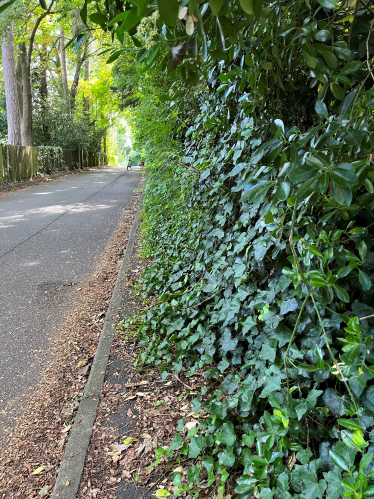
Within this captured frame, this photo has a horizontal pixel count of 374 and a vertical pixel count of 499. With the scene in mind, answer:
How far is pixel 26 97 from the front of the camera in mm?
18125

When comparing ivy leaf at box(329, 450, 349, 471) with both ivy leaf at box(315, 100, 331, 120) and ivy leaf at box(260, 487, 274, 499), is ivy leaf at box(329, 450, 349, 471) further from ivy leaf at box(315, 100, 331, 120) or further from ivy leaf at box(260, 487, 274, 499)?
ivy leaf at box(315, 100, 331, 120)

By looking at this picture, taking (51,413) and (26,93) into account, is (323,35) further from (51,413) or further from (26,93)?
(26,93)

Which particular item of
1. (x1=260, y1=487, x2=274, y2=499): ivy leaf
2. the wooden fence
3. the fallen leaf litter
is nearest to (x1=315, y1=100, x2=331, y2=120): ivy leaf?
(x1=260, y1=487, x2=274, y2=499): ivy leaf

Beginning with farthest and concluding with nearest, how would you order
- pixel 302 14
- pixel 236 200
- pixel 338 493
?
pixel 236 200, pixel 302 14, pixel 338 493

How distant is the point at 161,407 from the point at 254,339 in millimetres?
913

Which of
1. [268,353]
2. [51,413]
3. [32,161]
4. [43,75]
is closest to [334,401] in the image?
[268,353]

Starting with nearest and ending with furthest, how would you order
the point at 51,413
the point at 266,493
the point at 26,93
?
the point at 266,493, the point at 51,413, the point at 26,93

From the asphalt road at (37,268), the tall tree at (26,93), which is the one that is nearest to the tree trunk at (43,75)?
the tall tree at (26,93)

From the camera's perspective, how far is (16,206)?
10.4m

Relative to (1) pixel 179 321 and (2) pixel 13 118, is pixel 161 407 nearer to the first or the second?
(1) pixel 179 321

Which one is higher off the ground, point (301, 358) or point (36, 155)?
point (36, 155)

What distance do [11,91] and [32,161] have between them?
3.48m

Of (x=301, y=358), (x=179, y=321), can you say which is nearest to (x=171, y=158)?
(x=179, y=321)

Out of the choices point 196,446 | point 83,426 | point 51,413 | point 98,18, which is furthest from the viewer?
point 51,413
